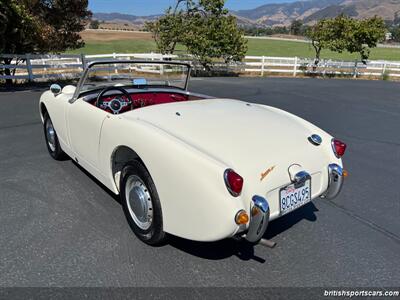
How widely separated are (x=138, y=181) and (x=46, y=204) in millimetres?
1310

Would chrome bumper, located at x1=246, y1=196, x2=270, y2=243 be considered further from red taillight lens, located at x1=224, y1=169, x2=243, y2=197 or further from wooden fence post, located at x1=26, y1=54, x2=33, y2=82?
wooden fence post, located at x1=26, y1=54, x2=33, y2=82

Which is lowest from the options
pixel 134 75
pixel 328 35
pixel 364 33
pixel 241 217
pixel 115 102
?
pixel 241 217

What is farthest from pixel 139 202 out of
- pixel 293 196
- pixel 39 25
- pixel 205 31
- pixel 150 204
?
pixel 205 31

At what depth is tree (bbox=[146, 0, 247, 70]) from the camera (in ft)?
60.1

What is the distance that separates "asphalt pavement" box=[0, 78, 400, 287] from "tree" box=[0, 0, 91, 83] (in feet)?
28.7

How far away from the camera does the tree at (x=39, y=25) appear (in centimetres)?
1100

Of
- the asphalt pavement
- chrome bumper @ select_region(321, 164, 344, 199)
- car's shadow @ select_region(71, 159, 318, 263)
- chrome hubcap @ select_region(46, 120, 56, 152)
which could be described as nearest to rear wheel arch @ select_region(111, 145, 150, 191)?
the asphalt pavement

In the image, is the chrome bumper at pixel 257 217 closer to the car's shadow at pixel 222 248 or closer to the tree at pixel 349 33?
the car's shadow at pixel 222 248

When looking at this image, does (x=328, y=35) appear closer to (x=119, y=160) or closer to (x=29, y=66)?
(x=29, y=66)

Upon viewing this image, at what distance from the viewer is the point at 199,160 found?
6.81 feet

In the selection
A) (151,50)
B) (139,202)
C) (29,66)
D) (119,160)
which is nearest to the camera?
(139,202)

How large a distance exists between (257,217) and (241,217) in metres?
0.12

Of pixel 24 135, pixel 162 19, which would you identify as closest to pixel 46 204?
pixel 24 135
